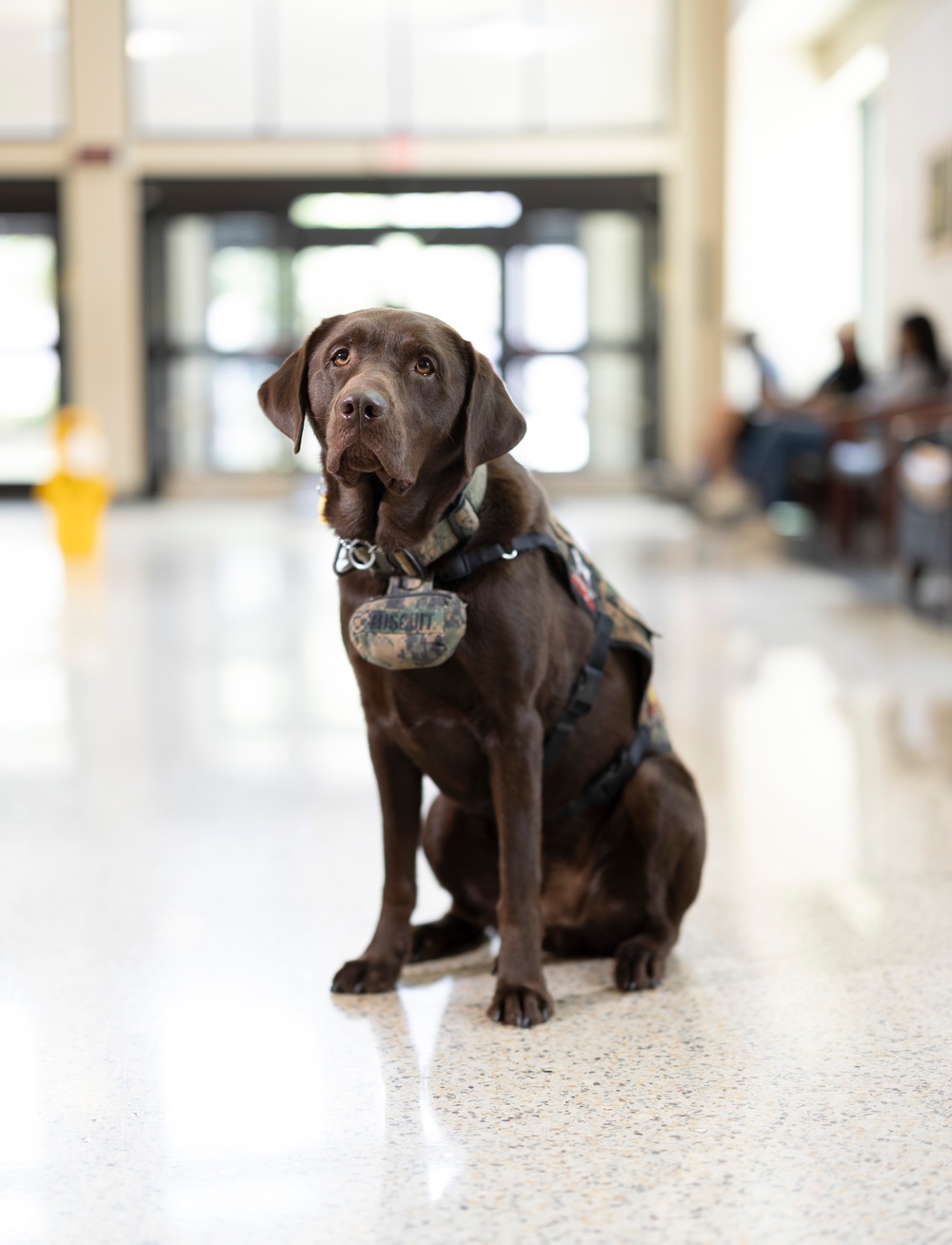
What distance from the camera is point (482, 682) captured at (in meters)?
1.94

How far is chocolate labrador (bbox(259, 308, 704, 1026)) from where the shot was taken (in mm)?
1869

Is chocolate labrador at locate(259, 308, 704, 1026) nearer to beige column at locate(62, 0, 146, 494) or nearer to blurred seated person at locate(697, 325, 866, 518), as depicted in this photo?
blurred seated person at locate(697, 325, 866, 518)

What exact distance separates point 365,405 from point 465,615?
12.1 inches

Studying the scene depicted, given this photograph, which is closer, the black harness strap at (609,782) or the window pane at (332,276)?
the black harness strap at (609,782)

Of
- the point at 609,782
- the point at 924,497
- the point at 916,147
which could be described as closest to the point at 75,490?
the point at 924,497

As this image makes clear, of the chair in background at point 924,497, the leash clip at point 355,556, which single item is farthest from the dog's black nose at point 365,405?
the chair in background at point 924,497

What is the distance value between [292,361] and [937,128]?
29.7 feet

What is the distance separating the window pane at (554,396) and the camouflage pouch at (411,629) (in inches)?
504

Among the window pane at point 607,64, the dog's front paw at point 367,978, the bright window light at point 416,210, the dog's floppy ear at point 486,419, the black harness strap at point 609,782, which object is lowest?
the dog's front paw at point 367,978

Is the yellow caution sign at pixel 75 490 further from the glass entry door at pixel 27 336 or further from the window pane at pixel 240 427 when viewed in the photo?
the glass entry door at pixel 27 336

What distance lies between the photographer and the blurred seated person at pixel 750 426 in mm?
9570

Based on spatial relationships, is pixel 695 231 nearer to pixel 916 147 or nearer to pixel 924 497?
pixel 916 147

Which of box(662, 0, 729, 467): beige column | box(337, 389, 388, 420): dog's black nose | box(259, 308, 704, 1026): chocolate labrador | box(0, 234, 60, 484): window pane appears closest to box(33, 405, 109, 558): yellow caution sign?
box(0, 234, 60, 484): window pane

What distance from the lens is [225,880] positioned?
2.75 meters
